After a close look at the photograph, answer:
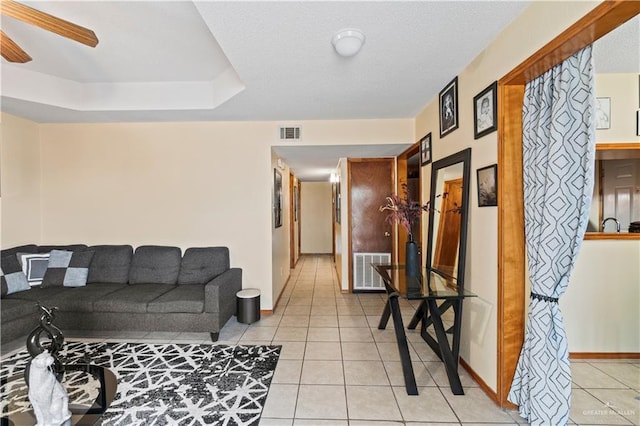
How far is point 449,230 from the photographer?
107 inches

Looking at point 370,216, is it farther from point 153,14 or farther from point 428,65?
point 153,14

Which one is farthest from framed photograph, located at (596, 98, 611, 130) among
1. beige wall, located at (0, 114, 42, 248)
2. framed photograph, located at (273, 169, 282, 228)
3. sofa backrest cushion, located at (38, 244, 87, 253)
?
beige wall, located at (0, 114, 42, 248)

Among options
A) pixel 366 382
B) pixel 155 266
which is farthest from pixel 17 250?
pixel 366 382

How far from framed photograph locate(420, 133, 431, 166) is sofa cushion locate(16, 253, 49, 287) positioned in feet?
15.2

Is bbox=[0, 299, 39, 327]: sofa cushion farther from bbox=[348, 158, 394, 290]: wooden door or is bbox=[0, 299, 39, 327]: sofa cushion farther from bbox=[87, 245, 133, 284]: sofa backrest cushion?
bbox=[348, 158, 394, 290]: wooden door

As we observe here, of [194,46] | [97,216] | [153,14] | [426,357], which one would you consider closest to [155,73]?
[194,46]

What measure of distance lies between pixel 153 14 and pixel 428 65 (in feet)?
6.88

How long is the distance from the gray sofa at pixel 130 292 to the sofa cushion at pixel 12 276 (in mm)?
10

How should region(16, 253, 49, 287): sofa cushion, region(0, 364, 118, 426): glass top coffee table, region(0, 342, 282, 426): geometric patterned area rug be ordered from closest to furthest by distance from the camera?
region(0, 364, 118, 426): glass top coffee table → region(0, 342, 282, 426): geometric patterned area rug → region(16, 253, 49, 287): sofa cushion

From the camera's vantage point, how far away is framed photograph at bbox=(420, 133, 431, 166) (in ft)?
10.8

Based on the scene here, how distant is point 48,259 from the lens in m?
3.41

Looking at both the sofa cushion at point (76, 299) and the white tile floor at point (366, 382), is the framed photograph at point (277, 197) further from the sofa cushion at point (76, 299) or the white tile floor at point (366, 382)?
the sofa cushion at point (76, 299)

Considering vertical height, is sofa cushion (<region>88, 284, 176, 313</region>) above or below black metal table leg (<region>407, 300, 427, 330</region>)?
above

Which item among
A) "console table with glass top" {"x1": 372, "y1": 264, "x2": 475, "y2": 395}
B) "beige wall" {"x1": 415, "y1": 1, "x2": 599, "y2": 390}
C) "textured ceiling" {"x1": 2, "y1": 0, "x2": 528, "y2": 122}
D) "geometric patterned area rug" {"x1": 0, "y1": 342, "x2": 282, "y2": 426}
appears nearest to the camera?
"beige wall" {"x1": 415, "y1": 1, "x2": 599, "y2": 390}
